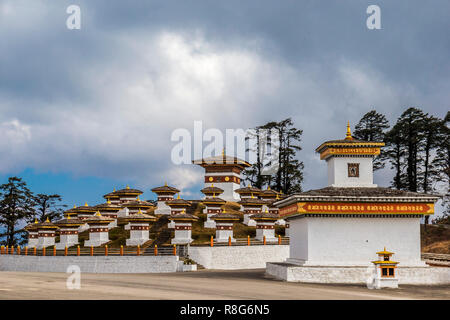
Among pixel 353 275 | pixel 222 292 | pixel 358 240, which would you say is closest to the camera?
pixel 222 292

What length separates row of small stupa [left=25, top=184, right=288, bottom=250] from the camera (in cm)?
4559

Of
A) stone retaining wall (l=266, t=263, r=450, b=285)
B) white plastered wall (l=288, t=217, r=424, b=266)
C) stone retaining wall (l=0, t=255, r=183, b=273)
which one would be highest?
white plastered wall (l=288, t=217, r=424, b=266)

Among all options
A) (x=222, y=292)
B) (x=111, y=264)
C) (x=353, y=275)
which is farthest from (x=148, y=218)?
(x=222, y=292)

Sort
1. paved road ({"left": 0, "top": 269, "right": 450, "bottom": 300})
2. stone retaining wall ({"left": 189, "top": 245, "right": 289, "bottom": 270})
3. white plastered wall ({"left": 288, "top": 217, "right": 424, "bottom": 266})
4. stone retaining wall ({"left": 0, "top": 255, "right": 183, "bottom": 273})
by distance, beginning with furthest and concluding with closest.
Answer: stone retaining wall ({"left": 189, "top": 245, "right": 289, "bottom": 270}) → stone retaining wall ({"left": 0, "top": 255, "right": 183, "bottom": 273}) → white plastered wall ({"left": 288, "top": 217, "right": 424, "bottom": 266}) → paved road ({"left": 0, "top": 269, "right": 450, "bottom": 300})

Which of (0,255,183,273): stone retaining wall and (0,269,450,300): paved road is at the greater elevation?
(0,269,450,300): paved road

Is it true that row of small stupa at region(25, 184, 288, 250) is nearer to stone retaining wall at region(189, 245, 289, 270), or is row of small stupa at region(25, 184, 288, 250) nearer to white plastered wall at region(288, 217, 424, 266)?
stone retaining wall at region(189, 245, 289, 270)

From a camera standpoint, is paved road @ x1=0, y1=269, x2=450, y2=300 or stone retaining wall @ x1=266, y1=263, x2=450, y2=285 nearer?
paved road @ x1=0, y1=269, x2=450, y2=300

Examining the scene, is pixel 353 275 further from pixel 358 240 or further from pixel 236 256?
pixel 236 256

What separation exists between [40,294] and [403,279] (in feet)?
61.4

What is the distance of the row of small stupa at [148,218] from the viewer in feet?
150

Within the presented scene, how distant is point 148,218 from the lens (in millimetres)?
47000

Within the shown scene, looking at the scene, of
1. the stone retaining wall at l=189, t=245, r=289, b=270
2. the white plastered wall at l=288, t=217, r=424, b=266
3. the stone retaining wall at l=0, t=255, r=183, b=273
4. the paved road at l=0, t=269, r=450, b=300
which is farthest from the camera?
the stone retaining wall at l=189, t=245, r=289, b=270

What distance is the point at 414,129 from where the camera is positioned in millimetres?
57250

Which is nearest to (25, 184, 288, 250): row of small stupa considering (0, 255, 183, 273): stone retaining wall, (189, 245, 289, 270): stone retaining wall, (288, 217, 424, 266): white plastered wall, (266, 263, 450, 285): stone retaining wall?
(189, 245, 289, 270): stone retaining wall
